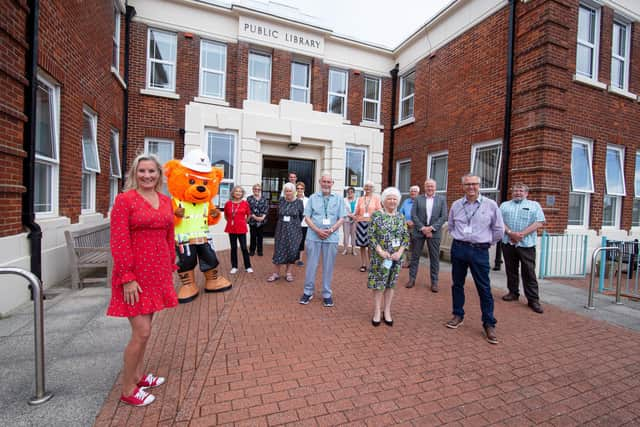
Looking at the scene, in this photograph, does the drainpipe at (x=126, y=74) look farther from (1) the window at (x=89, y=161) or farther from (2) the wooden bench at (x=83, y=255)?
(2) the wooden bench at (x=83, y=255)

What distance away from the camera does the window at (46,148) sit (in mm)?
4949

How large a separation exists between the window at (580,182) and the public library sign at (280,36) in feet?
25.9

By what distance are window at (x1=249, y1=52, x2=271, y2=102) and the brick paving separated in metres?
7.51

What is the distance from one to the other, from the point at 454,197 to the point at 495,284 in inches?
130

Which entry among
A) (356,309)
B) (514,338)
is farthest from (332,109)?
(514,338)

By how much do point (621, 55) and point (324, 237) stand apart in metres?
9.73

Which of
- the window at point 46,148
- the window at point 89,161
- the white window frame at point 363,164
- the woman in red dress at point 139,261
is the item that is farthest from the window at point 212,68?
the woman in red dress at point 139,261

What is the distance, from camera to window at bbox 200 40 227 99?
31.8 ft

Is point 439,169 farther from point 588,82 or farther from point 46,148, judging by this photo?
point 46,148

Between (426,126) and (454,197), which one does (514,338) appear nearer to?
(454,197)

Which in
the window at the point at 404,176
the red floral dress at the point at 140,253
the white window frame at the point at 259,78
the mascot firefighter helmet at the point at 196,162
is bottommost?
the red floral dress at the point at 140,253

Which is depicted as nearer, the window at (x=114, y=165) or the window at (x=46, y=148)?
the window at (x=46, y=148)

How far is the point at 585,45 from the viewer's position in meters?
7.63

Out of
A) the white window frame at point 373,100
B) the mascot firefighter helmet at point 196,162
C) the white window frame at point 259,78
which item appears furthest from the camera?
the white window frame at point 373,100
